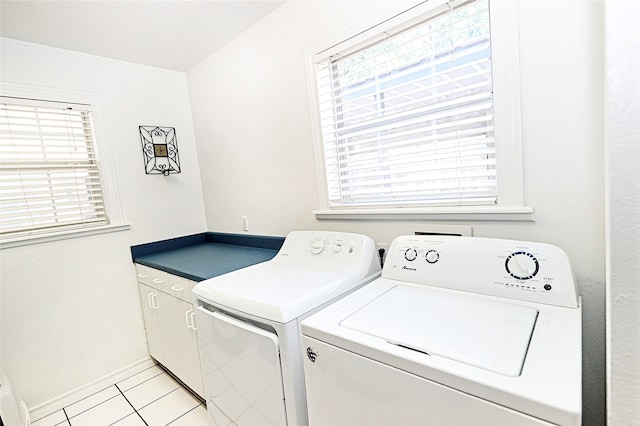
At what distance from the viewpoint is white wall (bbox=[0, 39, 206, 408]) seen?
1934 mm

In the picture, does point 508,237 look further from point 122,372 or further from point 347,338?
point 122,372

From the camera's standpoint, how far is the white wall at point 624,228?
1.43ft

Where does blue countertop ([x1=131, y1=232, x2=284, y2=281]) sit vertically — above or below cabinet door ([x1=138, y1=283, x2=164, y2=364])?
above

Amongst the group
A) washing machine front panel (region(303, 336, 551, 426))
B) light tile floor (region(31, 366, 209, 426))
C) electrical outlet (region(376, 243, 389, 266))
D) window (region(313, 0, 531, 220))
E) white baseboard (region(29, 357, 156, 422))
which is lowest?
light tile floor (region(31, 366, 209, 426))

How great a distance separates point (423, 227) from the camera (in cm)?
143

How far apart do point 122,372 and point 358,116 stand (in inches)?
99.4

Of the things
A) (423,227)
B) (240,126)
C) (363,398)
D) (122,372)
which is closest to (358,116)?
(423,227)

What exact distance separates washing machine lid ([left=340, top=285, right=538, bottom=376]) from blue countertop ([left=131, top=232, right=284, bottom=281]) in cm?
101

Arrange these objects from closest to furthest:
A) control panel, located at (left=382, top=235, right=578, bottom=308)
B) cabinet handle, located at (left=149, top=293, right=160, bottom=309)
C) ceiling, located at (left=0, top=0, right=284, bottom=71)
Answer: control panel, located at (left=382, top=235, right=578, bottom=308) → ceiling, located at (left=0, top=0, right=284, bottom=71) → cabinet handle, located at (left=149, top=293, right=160, bottom=309)

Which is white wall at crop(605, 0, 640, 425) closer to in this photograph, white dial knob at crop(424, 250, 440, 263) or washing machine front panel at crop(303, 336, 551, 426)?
washing machine front panel at crop(303, 336, 551, 426)

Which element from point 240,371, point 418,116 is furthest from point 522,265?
point 240,371

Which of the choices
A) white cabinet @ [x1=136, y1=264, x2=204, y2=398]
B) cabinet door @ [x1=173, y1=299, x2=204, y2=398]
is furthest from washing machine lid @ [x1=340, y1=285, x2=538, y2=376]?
cabinet door @ [x1=173, y1=299, x2=204, y2=398]

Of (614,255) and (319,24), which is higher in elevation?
(319,24)

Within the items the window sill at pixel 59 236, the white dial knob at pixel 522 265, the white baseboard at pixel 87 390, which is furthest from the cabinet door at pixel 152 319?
the white dial knob at pixel 522 265
